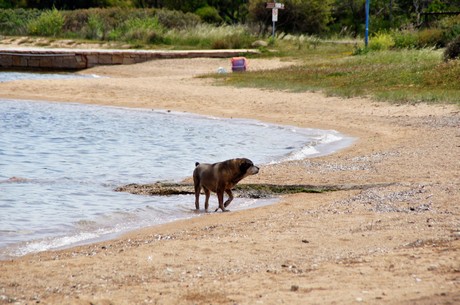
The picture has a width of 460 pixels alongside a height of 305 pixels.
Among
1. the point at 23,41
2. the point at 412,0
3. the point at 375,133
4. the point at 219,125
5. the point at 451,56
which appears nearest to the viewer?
the point at 375,133

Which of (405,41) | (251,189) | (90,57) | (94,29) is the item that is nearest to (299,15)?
(94,29)

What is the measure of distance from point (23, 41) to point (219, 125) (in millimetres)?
31062

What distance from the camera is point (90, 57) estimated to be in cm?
4072

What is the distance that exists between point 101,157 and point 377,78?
37.6ft

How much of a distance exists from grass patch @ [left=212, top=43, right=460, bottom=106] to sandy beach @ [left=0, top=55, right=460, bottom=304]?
8.01 m

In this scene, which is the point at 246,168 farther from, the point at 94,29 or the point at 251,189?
the point at 94,29

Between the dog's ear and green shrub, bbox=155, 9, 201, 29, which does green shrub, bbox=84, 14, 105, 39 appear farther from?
the dog's ear

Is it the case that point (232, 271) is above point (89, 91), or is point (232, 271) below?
above

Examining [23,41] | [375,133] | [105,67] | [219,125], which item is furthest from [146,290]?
[23,41]

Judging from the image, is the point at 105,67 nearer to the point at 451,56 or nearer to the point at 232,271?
the point at 451,56

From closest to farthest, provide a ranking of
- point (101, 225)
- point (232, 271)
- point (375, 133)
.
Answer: point (232, 271)
point (101, 225)
point (375, 133)

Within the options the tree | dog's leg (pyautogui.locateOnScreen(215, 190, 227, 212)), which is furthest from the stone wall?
dog's leg (pyautogui.locateOnScreen(215, 190, 227, 212))

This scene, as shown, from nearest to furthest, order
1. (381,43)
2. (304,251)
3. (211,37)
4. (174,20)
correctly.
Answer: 1. (304,251)
2. (381,43)
3. (211,37)
4. (174,20)

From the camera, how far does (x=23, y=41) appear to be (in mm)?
49812
